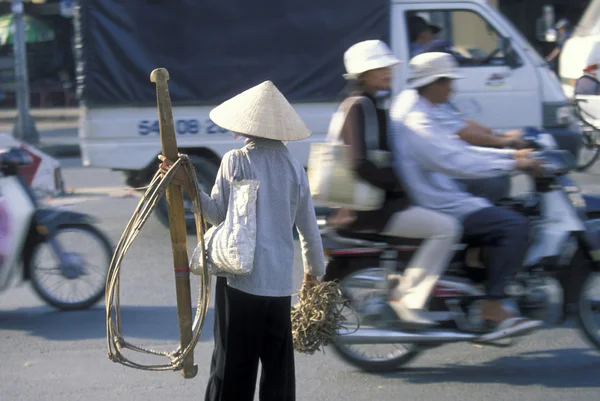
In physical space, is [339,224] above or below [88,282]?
above

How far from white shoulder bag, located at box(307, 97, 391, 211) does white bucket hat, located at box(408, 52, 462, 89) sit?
313 mm

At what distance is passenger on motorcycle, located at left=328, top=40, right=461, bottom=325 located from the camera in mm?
4469

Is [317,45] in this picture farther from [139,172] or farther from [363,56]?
[363,56]

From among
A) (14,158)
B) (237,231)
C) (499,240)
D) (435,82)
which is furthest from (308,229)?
(14,158)

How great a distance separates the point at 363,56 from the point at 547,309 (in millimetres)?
1621

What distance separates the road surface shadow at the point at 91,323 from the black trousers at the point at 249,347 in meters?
1.85

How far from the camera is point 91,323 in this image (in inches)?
226

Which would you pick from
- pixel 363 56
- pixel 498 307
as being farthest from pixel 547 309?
pixel 363 56

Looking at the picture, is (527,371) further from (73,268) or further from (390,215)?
(73,268)

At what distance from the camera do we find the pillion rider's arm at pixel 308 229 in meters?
3.56

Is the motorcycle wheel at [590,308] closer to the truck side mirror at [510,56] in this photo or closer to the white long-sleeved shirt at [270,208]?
the white long-sleeved shirt at [270,208]

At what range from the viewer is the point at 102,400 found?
4465mm

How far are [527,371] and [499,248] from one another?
31.1 inches

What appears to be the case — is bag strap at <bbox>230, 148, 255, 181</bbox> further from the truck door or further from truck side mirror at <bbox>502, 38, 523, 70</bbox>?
truck side mirror at <bbox>502, 38, 523, 70</bbox>
